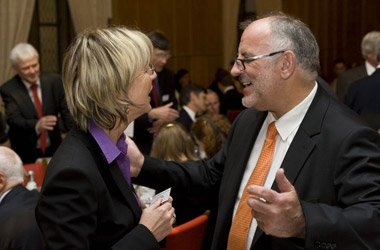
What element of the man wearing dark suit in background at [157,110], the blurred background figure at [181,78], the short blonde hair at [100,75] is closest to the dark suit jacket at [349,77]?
the man wearing dark suit in background at [157,110]

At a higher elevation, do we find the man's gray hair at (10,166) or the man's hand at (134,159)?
the man's hand at (134,159)

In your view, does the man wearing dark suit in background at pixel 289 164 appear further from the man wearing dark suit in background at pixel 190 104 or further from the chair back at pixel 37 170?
the man wearing dark suit in background at pixel 190 104

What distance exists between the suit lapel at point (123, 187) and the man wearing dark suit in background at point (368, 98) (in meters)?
3.76

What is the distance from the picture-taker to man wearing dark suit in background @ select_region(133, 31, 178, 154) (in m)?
4.99

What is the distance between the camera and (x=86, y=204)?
1.59 meters

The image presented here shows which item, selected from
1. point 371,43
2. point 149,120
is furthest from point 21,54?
point 371,43

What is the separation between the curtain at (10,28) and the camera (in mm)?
6801

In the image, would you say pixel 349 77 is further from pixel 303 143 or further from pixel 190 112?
pixel 303 143

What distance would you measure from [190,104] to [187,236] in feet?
10.5

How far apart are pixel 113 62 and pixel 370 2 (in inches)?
532

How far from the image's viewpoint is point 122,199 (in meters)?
1.75

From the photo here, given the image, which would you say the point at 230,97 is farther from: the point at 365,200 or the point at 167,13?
the point at 365,200

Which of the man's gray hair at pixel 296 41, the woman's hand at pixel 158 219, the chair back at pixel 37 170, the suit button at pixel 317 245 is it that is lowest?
the chair back at pixel 37 170

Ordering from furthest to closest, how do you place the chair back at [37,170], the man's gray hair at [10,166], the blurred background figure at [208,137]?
the blurred background figure at [208,137] < the chair back at [37,170] < the man's gray hair at [10,166]
